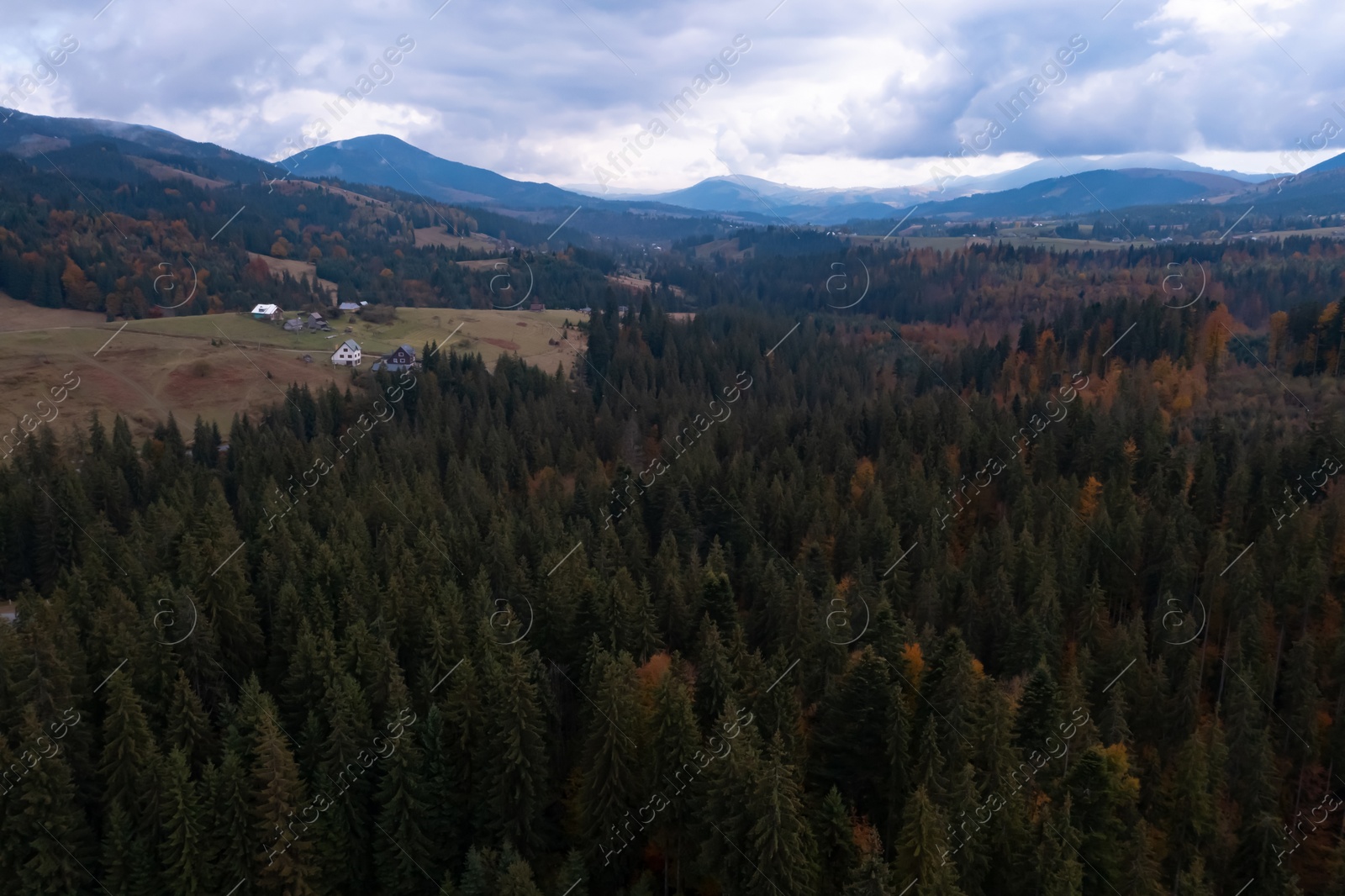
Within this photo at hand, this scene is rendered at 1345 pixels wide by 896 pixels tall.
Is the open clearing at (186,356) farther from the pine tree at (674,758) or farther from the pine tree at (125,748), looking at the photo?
the pine tree at (674,758)

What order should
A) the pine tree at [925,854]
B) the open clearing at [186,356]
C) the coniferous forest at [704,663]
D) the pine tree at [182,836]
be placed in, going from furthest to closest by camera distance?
1. the open clearing at [186,356]
2. the coniferous forest at [704,663]
3. the pine tree at [182,836]
4. the pine tree at [925,854]

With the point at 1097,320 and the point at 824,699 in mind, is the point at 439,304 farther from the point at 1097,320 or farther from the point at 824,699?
the point at 824,699

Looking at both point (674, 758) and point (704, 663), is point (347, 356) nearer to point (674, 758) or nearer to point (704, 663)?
point (704, 663)

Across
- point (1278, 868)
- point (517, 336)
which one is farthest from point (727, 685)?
point (517, 336)

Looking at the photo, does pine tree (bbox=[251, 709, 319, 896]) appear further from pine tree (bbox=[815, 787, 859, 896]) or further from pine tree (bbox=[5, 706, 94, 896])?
pine tree (bbox=[815, 787, 859, 896])

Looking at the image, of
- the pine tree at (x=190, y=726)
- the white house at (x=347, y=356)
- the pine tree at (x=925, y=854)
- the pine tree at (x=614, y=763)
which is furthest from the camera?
the white house at (x=347, y=356)

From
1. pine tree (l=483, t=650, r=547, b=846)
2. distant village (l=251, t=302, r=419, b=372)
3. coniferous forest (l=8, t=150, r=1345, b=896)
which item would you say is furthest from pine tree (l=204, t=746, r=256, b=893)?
distant village (l=251, t=302, r=419, b=372)

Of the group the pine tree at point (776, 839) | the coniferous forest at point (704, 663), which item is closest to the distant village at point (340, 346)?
the coniferous forest at point (704, 663)
